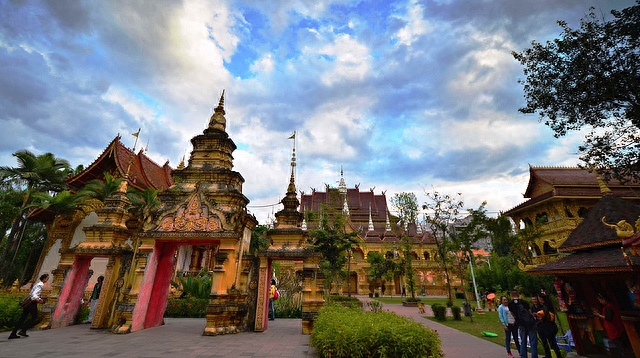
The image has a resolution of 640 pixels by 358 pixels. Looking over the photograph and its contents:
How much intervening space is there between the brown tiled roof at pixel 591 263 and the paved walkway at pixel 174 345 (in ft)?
9.34

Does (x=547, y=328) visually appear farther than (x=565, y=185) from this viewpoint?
No

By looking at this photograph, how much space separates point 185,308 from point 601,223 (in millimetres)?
18522

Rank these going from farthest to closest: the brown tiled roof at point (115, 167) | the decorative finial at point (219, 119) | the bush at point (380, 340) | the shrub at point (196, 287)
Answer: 1. the brown tiled roof at point (115, 167)
2. the shrub at point (196, 287)
3. the decorative finial at point (219, 119)
4. the bush at point (380, 340)

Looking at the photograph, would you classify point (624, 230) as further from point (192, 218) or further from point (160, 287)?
point (160, 287)

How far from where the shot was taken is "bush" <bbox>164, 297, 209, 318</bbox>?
52.6ft

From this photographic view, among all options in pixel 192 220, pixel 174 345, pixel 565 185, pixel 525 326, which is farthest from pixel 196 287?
pixel 565 185

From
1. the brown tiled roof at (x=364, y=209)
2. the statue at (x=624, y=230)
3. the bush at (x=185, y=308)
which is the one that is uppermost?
the brown tiled roof at (x=364, y=209)

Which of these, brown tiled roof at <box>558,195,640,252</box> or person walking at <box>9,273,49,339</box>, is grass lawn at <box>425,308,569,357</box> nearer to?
brown tiled roof at <box>558,195,640,252</box>

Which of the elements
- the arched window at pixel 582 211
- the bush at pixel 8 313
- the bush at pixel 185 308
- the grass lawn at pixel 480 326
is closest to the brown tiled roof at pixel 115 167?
the bush at pixel 185 308

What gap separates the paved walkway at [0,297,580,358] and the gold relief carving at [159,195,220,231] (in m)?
3.51

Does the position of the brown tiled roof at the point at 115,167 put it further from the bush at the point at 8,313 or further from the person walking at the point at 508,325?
the person walking at the point at 508,325

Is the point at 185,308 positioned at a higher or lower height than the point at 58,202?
lower

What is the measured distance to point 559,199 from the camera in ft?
87.0

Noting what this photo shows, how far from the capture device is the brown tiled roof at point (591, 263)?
21.5 ft
